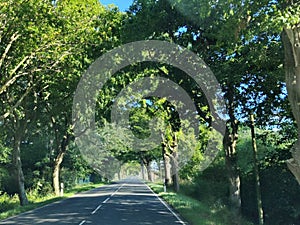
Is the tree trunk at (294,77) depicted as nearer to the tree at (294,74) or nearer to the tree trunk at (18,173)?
the tree at (294,74)

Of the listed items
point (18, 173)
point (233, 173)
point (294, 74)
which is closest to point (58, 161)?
point (18, 173)

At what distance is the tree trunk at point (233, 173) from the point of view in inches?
716

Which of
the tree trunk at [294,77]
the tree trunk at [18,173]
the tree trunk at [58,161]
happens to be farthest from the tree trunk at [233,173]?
the tree trunk at [58,161]

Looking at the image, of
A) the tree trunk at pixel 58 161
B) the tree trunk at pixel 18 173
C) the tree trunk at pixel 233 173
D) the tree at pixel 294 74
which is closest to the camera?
the tree at pixel 294 74

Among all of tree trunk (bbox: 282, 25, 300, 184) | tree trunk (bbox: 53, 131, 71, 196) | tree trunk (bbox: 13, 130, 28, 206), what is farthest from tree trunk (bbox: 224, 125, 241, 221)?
tree trunk (bbox: 53, 131, 71, 196)

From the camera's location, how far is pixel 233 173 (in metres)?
18.6

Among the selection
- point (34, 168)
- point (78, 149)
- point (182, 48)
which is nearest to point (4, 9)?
point (182, 48)

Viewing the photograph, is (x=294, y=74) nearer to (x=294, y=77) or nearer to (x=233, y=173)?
(x=294, y=77)

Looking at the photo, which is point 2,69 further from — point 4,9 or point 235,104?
point 235,104

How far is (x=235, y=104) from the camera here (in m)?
19.0

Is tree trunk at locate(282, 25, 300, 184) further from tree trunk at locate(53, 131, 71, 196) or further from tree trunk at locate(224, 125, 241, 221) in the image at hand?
tree trunk at locate(53, 131, 71, 196)

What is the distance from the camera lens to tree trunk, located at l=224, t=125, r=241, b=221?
18.2 meters

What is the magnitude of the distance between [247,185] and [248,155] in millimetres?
4198

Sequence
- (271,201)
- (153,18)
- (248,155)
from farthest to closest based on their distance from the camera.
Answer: (248,155) < (271,201) < (153,18)
